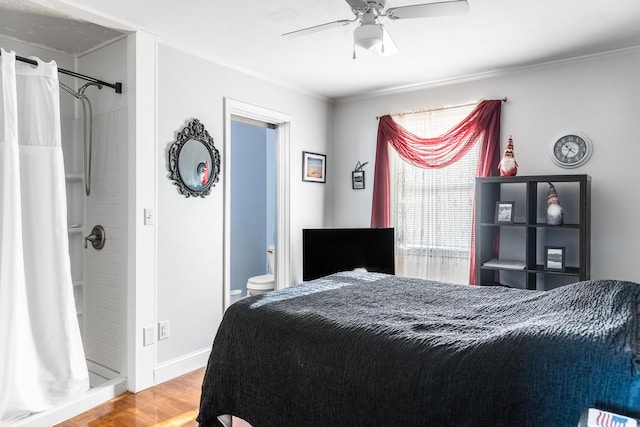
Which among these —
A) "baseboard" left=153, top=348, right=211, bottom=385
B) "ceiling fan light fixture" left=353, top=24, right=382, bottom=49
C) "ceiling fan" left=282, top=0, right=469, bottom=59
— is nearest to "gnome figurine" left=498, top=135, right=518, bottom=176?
"ceiling fan" left=282, top=0, right=469, bottom=59

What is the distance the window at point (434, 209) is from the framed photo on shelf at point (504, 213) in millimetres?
408

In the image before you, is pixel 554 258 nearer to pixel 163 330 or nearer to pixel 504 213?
pixel 504 213

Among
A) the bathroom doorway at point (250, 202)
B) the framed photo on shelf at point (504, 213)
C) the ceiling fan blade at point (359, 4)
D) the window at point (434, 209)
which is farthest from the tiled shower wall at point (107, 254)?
the framed photo on shelf at point (504, 213)

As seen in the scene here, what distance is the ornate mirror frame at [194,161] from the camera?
3.06 metres

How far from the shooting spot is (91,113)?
3.10 metres

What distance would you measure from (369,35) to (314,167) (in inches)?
95.9

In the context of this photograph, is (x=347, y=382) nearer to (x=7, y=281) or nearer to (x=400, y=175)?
(x=7, y=281)

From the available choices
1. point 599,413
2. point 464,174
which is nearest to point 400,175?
point 464,174

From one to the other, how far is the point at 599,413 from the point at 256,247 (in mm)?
4576

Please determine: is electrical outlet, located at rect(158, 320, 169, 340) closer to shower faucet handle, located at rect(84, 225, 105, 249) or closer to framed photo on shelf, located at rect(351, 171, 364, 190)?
shower faucet handle, located at rect(84, 225, 105, 249)

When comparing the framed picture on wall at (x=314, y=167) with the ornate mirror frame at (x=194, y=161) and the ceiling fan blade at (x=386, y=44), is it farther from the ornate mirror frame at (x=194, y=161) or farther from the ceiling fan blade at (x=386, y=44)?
the ceiling fan blade at (x=386, y=44)

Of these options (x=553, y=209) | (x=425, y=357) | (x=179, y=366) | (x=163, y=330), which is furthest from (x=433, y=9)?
(x=179, y=366)

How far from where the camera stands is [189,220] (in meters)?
3.18

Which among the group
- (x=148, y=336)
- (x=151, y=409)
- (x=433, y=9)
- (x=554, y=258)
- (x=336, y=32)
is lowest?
(x=151, y=409)
